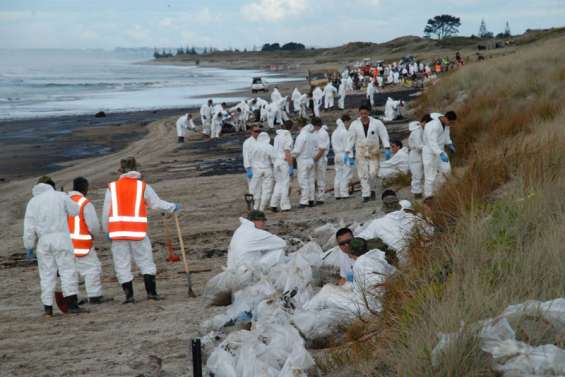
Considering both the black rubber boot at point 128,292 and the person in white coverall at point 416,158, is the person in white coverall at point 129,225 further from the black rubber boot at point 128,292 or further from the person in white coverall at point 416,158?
the person in white coverall at point 416,158

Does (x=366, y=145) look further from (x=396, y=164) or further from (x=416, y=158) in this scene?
(x=416, y=158)

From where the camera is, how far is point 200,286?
10.2m

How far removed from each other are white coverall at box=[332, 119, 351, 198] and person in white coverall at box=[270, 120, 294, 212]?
35.3 inches

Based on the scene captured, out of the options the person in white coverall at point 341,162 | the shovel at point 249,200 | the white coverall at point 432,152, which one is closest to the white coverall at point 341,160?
the person in white coverall at point 341,162

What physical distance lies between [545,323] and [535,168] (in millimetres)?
3803

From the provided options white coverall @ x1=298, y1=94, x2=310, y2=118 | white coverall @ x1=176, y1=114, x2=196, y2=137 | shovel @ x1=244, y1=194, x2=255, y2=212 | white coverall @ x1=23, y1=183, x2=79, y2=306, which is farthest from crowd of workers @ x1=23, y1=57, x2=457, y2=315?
white coverall @ x1=298, y1=94, x2=310, y2=118

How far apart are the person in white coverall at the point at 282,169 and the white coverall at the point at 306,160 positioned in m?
0.17

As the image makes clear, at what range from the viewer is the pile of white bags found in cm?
449

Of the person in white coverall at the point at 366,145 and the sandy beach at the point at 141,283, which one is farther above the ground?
the person in white coverall at the point at 366,145

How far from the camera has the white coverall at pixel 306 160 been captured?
1517 cm

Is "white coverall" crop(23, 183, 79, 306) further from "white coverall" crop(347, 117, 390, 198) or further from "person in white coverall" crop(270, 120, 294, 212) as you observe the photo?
"white coverall" crop(347, 117, 390, 198)

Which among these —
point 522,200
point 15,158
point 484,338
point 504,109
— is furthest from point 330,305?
point 15,158

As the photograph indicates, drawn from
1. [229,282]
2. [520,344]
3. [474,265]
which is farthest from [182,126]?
[520,344]

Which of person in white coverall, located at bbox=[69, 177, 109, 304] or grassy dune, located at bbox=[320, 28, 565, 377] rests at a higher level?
grassy dune, located at bbox=[320, 28, 565, 377]
